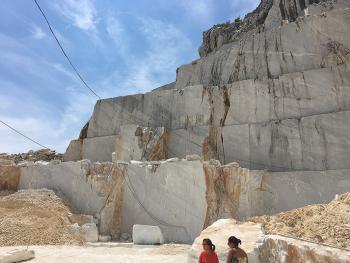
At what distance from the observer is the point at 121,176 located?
1298 centimetres

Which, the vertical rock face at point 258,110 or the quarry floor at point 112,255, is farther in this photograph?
the vertical rock face at point 258,110

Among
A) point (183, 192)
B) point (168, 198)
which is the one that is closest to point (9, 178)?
point (168, 198)

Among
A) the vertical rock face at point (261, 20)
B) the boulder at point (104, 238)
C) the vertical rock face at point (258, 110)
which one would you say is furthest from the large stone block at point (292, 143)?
the vertical rock face at point (261, 20)

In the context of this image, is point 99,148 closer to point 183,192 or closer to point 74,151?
point 74,151

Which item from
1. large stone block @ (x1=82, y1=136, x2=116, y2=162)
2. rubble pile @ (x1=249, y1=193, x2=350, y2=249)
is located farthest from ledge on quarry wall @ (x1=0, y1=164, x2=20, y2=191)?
rubble pile @ (x1=249, y1=193, x2=350, y2=249)

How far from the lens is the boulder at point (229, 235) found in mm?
5488

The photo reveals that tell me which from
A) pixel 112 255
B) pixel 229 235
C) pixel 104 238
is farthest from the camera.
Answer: pixel 104 238

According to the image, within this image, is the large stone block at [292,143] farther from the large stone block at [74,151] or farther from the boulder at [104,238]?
the large stone block at [74,151]

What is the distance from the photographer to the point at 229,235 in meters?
6.07

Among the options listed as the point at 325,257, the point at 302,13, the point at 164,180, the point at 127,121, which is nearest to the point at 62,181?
the point at 164,180

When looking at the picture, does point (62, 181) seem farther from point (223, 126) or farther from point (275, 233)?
point (275, 233)

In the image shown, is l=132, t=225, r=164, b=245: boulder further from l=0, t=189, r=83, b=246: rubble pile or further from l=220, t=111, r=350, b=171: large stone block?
l=220, t=111, r=350, b=171: large stone block

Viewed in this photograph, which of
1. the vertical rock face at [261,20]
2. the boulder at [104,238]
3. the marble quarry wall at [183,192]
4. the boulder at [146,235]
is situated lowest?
the boulder at [104,238]

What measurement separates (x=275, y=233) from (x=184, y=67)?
17.7 m
